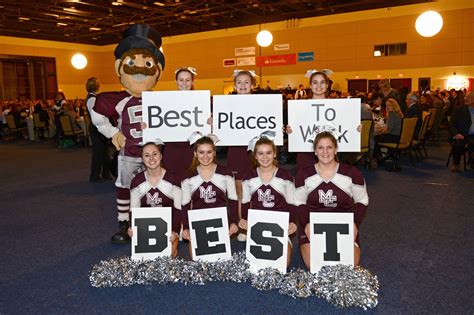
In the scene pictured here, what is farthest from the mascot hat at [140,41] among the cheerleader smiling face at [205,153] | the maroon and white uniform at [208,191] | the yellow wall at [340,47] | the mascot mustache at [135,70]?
the yellow wall at [340,47]

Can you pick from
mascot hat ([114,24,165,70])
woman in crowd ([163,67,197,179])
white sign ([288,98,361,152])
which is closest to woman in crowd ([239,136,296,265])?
white sign ([288,98,361,152])

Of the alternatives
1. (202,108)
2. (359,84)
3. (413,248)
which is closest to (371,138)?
(413,248)

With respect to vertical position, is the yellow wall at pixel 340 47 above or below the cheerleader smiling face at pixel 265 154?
above

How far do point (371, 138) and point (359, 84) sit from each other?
36.3 feet

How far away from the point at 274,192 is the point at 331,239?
62cm

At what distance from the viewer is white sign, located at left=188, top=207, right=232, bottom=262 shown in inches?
125

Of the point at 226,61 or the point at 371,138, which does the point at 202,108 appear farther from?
the point at 226,61

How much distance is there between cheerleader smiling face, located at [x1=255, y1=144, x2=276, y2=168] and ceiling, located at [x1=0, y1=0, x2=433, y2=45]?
14.2 metres

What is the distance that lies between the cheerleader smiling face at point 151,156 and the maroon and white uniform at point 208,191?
0.97ft

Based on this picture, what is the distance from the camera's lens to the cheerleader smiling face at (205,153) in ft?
11.0

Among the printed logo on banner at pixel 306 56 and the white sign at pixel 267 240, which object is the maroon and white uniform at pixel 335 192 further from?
the printed logo on banner at pixel 306 56

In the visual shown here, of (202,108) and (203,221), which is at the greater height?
(202,108)

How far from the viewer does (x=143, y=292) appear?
9.55 ft

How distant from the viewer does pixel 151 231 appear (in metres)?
3.22
